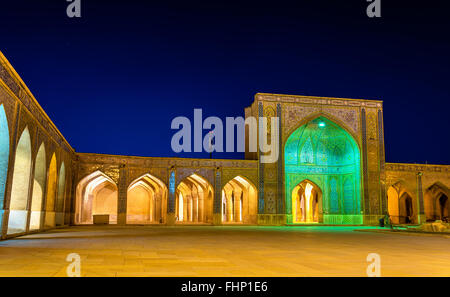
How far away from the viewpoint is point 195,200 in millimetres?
26188

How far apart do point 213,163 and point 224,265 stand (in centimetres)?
1577

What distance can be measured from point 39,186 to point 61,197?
388cm

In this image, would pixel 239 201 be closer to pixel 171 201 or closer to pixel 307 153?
pixel 307 153

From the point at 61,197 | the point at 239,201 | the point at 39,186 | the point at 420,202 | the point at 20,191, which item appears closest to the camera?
the point at 20,191

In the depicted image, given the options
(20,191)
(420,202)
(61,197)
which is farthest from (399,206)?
(20,191)

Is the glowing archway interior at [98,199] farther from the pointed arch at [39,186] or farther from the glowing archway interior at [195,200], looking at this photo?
the pointed arch at [39,186]

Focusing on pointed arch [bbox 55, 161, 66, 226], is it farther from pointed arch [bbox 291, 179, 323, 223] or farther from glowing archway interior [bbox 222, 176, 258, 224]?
pointed arch [bbox 291, 179, 323, 223]

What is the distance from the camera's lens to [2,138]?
9.20 metres

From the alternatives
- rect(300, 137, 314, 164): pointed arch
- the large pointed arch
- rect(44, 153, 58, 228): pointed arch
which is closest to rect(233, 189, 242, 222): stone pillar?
rect(300, 137, 314, 164): pointed arch

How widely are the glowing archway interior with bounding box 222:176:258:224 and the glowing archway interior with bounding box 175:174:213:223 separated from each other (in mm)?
1686

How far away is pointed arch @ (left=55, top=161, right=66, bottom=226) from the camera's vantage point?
1620cm
